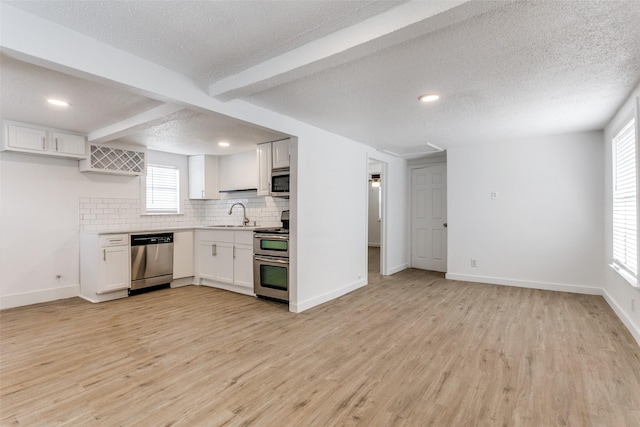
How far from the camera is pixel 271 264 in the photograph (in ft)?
13.7

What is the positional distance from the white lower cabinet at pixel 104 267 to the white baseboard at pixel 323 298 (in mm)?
2498

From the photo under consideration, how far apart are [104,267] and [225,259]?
5.11ft

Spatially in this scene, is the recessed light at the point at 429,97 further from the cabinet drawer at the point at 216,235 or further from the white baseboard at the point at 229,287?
the white baseboard at the point at 229,287

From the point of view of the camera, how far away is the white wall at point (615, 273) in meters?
2.92

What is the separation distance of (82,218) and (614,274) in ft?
23.2

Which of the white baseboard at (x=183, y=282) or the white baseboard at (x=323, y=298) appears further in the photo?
the white baseboard at (x=183, y=282)

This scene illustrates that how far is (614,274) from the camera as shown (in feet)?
12.3

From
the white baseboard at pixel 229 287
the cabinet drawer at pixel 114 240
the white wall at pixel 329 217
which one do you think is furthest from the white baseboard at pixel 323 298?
the cabinet drawer at pixel 114 240

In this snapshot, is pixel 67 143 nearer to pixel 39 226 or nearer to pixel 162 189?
pixel 39 226

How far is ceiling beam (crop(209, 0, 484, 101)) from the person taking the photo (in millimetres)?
1629

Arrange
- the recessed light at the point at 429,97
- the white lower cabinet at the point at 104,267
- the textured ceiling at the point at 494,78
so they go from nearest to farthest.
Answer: the textured ceiling at the point at 494,78 → the recessed light at the point at 429,97 → the white lower cabinet at the point at 104,267

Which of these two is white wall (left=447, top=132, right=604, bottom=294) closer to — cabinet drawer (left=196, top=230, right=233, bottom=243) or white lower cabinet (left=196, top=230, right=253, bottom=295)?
white lower cabinet (left=196, top=230, right=253, bottom=295)

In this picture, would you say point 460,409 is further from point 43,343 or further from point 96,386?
point 43,343

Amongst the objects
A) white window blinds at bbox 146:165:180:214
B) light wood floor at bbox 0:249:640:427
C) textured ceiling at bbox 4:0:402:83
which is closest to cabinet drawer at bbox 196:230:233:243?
white window blinds at bbox 146:165:180:214
